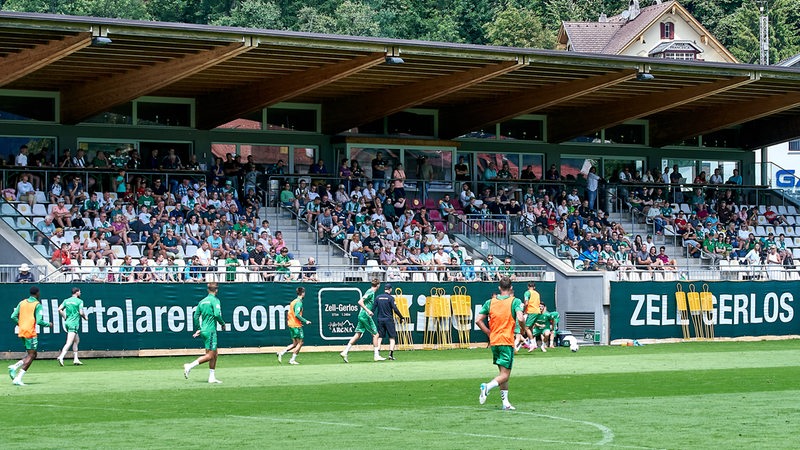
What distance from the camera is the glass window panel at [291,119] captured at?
139ft

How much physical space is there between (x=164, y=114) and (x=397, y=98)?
6.99m

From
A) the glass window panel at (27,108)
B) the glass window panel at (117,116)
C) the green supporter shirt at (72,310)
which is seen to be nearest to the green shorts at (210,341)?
the green supporter shirt at (72,310)

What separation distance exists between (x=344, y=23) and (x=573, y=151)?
104 feet

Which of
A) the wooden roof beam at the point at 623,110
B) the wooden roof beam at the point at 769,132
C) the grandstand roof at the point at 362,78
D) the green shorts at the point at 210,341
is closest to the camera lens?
the green shorts at the point at 210,341

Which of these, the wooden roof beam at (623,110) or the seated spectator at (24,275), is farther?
the wooden roof beam at (623,110)

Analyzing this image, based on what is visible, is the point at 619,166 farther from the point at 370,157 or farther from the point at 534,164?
the point at 370,157

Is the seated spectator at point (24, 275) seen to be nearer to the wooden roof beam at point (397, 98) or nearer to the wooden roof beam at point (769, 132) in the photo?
the wooden roof beam at point (397, 98)

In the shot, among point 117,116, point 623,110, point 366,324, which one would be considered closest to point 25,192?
point 117,116

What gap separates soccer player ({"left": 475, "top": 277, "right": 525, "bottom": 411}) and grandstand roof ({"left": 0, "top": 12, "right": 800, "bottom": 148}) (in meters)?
15.9

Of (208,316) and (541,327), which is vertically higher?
(208,316)

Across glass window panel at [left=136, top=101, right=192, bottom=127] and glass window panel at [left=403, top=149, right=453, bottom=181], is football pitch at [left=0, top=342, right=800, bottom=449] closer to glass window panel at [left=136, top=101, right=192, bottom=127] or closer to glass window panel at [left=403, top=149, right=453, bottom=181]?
glass window panel at [left=136, top=101, right=192, bottom=127]

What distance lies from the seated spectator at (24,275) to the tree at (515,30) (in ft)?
178

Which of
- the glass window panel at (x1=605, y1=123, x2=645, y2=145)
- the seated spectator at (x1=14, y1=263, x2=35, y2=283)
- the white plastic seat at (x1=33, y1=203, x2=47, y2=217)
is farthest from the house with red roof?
the seated spectator at (x1=14, y1=263, x2=35, y2=283)

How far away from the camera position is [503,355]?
17344 millimetres
